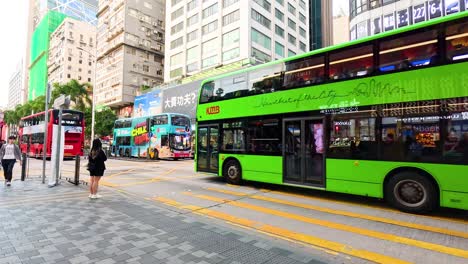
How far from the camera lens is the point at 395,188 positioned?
633 centimetres

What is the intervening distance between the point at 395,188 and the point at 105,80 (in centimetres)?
6003

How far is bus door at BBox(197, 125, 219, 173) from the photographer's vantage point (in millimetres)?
10836

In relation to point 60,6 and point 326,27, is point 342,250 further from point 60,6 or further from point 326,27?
point 60,6

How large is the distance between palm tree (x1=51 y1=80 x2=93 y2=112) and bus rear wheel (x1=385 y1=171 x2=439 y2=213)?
154 feet

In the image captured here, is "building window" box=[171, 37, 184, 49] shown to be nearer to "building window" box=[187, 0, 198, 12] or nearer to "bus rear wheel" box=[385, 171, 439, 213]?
"building window" box=[187, 0, 198, 12]

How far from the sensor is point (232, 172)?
10141mm

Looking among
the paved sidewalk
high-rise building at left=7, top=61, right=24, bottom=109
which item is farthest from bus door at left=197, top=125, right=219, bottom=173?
high-rise building at left=7, top=61, right=24, bottom=109

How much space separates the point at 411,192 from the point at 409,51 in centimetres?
303

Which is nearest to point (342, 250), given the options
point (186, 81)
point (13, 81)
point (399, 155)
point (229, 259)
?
point (229, 259)

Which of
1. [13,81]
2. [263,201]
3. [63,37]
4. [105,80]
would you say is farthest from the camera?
[13,81]

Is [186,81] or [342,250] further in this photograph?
[186,81]

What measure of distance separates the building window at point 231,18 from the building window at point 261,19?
215 cm

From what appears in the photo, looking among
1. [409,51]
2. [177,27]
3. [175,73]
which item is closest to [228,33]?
[175,73]

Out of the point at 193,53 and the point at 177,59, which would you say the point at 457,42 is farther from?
the point at 177,59
